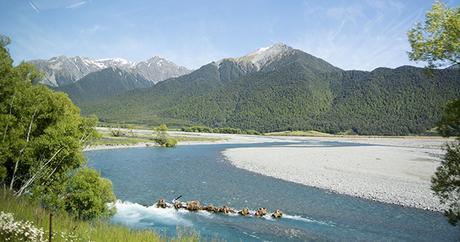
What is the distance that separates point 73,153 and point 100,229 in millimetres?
16429

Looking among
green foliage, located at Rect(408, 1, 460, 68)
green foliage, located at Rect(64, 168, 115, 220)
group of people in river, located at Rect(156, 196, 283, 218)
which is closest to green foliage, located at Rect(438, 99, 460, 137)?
green foliage, located at Rect(408, 1, 460, 68)

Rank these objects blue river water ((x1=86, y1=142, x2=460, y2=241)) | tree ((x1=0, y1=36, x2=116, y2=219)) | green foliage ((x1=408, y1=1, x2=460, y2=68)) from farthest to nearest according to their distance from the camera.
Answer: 1. blue river water ((x1=86, y1=142, x2=460, y2=241))
2. tree ((x1=0, y1=36, x2=116, y2=219))
3. green foliage ((x1=408, y1=1, x2=460, y2=68))

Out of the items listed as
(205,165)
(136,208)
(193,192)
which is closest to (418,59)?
A: (136,208)

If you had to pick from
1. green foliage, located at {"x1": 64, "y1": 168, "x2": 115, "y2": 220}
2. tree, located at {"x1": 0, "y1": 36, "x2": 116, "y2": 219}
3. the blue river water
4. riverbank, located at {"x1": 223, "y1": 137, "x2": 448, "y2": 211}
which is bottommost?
the blue river water

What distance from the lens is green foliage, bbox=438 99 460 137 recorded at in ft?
50.2

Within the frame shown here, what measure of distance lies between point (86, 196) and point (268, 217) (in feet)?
51.1

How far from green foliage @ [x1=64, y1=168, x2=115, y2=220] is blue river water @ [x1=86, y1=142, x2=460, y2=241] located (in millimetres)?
3393

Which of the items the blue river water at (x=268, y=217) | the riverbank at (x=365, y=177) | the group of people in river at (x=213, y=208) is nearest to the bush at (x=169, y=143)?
the riverbank at (x=365, y=177)

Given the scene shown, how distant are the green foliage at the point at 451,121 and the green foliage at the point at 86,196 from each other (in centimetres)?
2251

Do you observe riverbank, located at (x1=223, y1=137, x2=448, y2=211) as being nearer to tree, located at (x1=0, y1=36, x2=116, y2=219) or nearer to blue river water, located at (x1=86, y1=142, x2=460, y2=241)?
blue river water, located at (x1=86, y1=142, x2=460, y2=241)

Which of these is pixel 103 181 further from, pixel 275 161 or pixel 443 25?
pixel 275 161

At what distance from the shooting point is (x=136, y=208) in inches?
1308

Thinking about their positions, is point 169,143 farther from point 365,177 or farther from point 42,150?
point 42,150

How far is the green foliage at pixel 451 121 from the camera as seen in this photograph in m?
15.3
